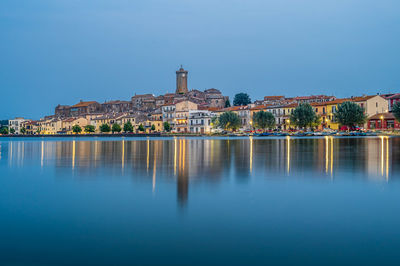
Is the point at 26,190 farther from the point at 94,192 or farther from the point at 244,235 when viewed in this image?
the point at 244,235

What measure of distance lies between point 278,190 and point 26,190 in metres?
6.39

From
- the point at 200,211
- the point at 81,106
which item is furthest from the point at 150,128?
the point at 200,211

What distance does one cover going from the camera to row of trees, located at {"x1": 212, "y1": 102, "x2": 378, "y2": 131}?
68.4 meters

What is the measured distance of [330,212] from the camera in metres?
7.69

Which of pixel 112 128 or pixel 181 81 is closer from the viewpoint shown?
pixel 112 128

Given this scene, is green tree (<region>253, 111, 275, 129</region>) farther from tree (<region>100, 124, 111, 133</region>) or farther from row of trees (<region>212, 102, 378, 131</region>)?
tree (<region>100, 124, 111, 133</region>)

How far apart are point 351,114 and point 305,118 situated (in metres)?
9.99

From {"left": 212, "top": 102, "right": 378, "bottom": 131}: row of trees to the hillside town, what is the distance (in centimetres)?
340

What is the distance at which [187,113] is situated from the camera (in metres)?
112

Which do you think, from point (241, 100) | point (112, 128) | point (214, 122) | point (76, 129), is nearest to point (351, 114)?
point (214, 122)

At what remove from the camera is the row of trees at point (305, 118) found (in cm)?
6838

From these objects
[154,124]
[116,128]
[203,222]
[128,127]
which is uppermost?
[154,124]

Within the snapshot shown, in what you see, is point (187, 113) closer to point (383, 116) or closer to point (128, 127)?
point (128, 127)

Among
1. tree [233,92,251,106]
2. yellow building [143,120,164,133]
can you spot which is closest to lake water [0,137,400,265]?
yellow building [143,120,164,133]
